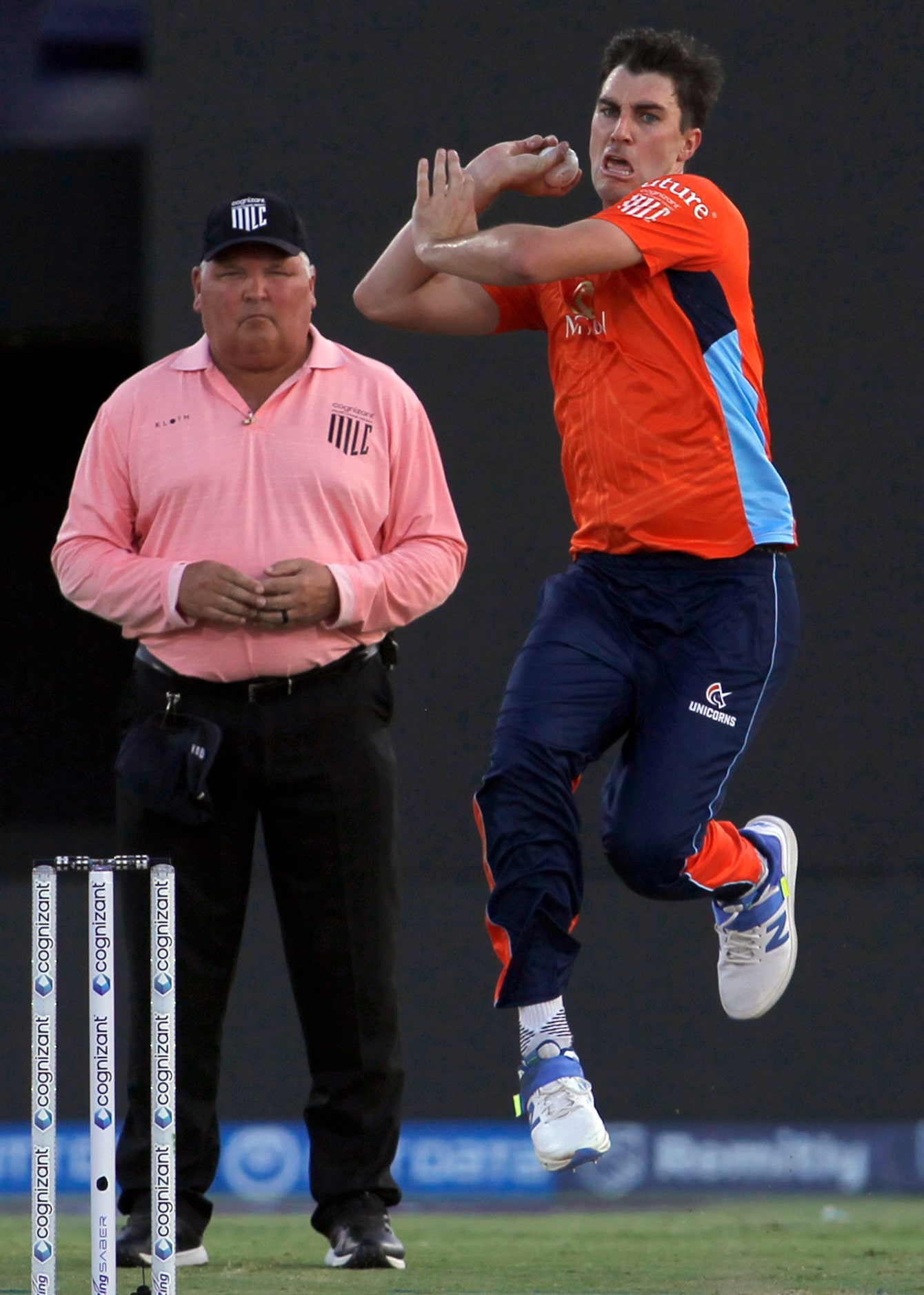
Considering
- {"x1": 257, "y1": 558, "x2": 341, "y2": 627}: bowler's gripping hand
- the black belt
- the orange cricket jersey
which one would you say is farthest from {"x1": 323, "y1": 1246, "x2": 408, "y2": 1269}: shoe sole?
the orange cricket jersey

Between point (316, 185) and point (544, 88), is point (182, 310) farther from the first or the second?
point (544, 88)

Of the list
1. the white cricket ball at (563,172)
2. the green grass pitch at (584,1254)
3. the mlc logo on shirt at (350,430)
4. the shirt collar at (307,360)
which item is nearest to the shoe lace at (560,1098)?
the green grass pitch at (584,1254)

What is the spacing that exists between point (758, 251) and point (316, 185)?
1.30 metres

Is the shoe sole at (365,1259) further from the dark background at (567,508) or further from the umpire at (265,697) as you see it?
the dark background at (567,508)

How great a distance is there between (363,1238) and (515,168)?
2026 mm

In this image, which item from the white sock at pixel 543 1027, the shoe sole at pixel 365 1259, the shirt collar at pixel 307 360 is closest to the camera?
the white sock at pixel 543 1027

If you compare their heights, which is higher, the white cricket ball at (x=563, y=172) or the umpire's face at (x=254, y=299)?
the white cricket ball at (x=563, y=172)

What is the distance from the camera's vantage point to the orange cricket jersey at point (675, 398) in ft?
11.2

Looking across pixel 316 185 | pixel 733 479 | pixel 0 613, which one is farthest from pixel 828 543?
pixel 0 613

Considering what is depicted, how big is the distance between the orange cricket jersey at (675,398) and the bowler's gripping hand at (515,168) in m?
0.19

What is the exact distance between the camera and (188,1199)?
12.0 feet

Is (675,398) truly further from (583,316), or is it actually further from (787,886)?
(787,886)

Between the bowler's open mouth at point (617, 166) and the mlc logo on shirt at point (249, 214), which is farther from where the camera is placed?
the mlc logo on shirt at point (249, 214)

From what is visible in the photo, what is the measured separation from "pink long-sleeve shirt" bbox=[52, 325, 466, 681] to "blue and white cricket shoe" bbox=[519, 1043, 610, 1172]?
→ 923 millimetres
